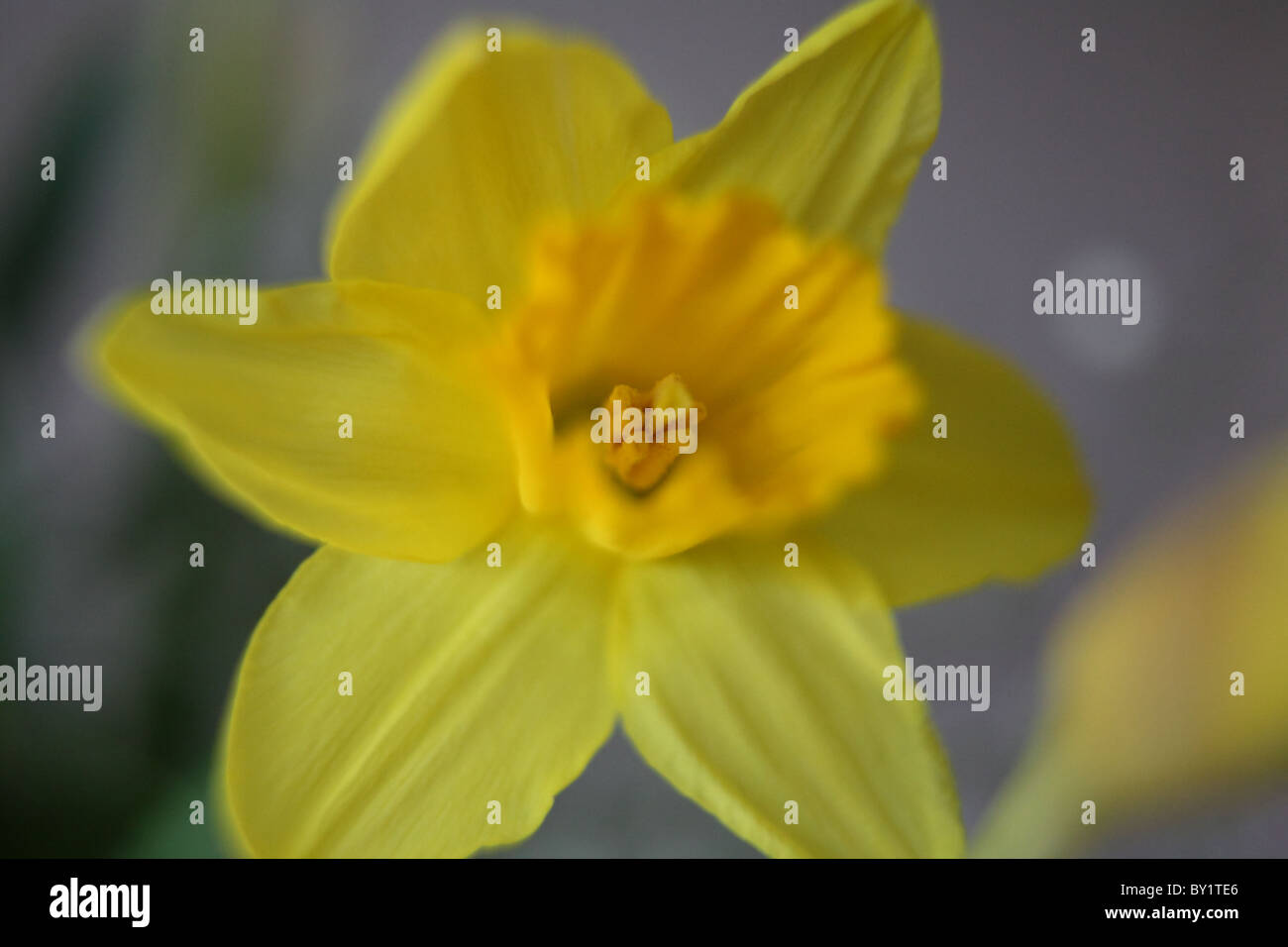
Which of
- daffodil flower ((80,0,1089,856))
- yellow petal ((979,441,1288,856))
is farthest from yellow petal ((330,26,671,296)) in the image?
yellow petal ((979,441,1288,856))

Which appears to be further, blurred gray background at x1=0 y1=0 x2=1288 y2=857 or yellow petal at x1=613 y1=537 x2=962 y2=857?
blurred gray background at x1=0 y1=0 x2=1288 y2=857

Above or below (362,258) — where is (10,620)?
below

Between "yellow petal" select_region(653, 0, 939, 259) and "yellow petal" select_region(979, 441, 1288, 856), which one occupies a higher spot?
"yellow petal" select_region(653, 0, 939, 259)

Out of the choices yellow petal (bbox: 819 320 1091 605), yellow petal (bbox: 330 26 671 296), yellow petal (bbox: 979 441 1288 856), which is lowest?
yellow petal (bbox: 979 441 1288 856)

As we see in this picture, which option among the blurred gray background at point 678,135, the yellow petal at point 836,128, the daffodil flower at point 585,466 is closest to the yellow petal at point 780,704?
the daffodil flower at point 585,466

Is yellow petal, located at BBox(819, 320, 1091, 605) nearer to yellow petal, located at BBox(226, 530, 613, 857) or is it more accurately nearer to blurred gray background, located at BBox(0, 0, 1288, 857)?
blurred gray background, located at BBox(0, 0, 1288, 857)

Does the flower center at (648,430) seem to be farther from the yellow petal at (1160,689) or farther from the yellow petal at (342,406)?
the yellow petal at (1160,689)

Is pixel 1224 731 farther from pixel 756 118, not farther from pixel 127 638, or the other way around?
pixel 127 638

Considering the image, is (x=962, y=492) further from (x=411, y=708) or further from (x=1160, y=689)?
(x=411, y=708)
